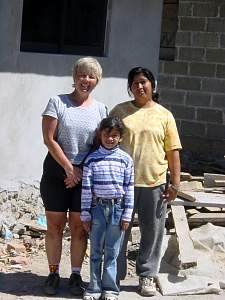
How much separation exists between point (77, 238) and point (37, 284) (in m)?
0.64

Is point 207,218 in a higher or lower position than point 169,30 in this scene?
lower

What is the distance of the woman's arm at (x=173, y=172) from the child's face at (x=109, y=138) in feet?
1.62

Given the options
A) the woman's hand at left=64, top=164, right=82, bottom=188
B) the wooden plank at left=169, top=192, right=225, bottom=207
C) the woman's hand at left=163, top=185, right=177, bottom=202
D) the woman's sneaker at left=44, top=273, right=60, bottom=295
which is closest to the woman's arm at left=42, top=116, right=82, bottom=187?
the woman's hand at left=64, top=164, right=82, bottom=188

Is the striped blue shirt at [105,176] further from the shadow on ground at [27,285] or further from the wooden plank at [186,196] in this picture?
the wooden plank at [186,196]

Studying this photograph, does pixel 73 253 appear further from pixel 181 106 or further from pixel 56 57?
pixel 181 106

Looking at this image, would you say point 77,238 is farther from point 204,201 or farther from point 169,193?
point 204,201

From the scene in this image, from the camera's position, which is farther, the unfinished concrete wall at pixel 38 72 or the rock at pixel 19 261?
the unfinished concrete wall at pixel 38 72

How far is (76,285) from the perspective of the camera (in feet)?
18.8

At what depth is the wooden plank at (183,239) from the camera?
6.23 m

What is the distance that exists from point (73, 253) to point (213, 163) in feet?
18.0

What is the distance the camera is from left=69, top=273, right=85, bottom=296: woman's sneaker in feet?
18.7

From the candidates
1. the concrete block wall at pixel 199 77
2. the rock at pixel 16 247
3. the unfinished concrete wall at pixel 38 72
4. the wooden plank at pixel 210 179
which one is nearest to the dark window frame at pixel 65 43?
the unfinished concrete wall at pixel 38 72

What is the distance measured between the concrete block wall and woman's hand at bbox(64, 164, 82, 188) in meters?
6.15

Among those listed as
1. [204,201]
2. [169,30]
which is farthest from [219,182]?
[169,30]
